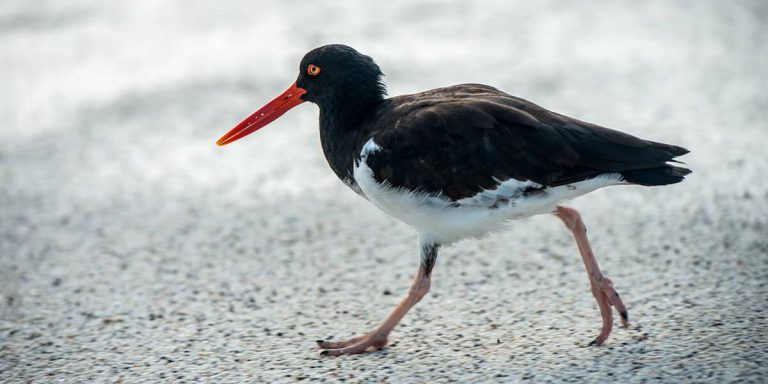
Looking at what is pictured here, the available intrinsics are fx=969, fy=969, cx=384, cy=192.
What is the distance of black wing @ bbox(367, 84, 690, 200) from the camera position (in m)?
4.22

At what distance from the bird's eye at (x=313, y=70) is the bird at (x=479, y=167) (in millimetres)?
458

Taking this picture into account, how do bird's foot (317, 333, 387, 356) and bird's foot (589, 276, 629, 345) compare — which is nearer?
bird's foot (589, 276, 629, 345)

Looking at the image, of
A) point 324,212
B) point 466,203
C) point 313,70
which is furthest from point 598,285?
point 324,212

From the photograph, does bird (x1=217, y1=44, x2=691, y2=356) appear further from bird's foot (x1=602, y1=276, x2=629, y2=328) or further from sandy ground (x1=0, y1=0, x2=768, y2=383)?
sandy ground (x1=0, y1=0, x2=768, y2=383)

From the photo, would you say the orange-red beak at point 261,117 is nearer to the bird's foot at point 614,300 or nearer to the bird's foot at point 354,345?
the bird's foot at point 354,345

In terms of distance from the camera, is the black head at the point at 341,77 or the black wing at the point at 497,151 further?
the black head at the point at 341,77

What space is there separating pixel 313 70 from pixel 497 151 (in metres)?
1.20

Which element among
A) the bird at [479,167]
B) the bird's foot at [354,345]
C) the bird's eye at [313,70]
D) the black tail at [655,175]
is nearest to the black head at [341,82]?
the bird's eye at [313,70]

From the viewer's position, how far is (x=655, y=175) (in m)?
4.19

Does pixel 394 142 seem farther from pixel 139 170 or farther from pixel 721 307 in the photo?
pixel 139 170

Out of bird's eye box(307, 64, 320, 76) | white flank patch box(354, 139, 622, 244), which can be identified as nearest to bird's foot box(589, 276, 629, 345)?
white flank patch box(354, 139, 622, 244)

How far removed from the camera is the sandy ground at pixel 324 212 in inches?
179

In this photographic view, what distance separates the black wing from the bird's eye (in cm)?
66

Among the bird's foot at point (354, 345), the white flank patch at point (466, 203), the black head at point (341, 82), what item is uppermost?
the black head at point (341, 82)
